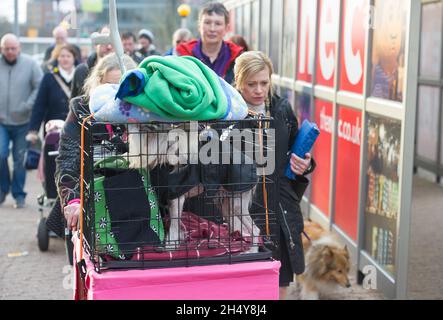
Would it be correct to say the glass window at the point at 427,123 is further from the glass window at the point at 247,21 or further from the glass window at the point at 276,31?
the glass window at the point at 247,21

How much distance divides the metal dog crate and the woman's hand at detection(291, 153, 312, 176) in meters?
1.36

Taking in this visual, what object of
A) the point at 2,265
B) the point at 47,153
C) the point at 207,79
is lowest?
the point at 2,265

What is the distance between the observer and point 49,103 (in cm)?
973

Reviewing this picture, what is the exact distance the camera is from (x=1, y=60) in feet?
39.3

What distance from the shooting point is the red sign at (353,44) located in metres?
7.36

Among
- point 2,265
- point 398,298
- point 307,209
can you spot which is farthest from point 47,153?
point 398,298

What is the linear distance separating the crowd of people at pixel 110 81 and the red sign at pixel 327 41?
0.82 meters

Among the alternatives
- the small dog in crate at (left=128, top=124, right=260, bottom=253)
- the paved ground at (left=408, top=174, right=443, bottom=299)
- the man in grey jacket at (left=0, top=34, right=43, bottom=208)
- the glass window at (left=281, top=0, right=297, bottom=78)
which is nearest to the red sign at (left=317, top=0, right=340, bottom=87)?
the glass window at (left=281, top=0, right=297, bottom=78)

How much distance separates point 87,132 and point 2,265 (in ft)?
16.0

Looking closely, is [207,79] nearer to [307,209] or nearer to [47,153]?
[47,153]

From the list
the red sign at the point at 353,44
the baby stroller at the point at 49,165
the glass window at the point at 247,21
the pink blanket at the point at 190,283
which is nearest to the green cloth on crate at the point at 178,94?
the pink blanket at the point at 190,283

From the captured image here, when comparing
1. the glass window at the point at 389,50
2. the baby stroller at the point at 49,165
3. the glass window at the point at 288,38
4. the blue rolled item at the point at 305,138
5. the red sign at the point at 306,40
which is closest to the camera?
the blue rolled item at the point at 305,138

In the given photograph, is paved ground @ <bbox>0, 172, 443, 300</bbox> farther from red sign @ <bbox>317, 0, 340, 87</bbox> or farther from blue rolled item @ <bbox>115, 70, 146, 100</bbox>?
blue rolled item @ <bbox>115, 70, 146, 100</bbox>
